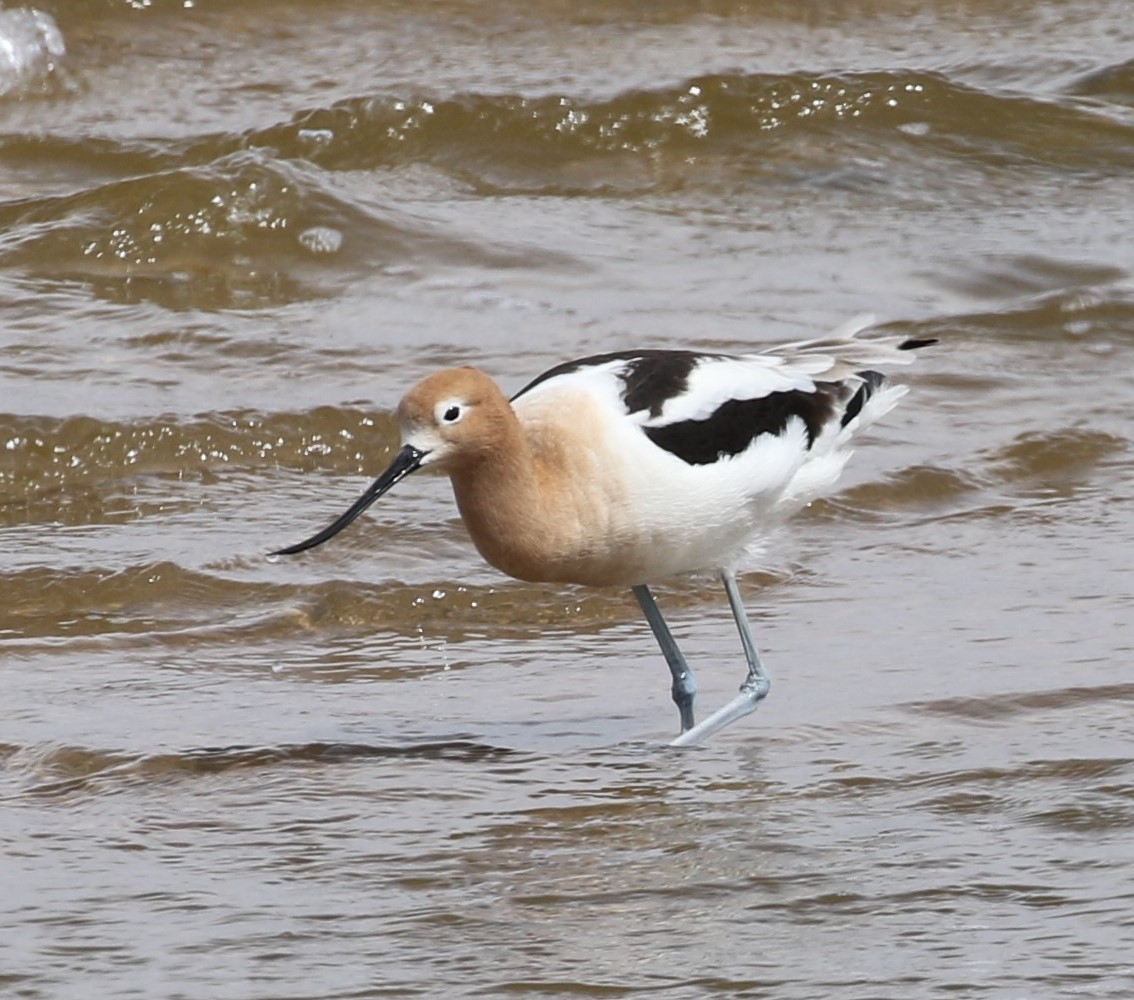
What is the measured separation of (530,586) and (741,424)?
1497 millimetres

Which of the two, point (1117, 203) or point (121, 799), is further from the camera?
point (1117, 203)

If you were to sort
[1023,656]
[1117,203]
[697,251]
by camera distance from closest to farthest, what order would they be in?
[1023,656] < [697,251] < [1117,203]

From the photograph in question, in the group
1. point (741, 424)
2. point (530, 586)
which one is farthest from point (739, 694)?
point (530, 586)

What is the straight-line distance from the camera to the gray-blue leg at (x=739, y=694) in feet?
19.2

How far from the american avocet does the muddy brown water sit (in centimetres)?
46

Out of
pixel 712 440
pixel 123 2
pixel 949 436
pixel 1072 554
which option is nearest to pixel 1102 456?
Result: pixel 949 436

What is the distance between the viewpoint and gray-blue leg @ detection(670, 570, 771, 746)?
5852 mm

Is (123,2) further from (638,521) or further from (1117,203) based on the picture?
(638,521)

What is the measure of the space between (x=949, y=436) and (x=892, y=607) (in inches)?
72.1

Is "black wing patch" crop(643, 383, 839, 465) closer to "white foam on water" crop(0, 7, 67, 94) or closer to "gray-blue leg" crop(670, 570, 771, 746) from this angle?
"gray-blue leg" crop(670, 570, 771, 746)

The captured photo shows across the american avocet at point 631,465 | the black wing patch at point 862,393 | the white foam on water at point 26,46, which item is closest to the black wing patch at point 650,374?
the american avocet at point 631,465

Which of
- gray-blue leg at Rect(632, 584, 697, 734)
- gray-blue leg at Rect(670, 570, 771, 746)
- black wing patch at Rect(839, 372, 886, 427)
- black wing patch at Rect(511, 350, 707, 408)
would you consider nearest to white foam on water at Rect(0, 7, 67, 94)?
black wing patch at Rect(839, 372, 886, 427)

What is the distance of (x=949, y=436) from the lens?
8586 mm

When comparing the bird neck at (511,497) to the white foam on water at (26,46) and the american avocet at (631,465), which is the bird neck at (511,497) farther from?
the white foam on water at (26,46)
